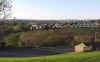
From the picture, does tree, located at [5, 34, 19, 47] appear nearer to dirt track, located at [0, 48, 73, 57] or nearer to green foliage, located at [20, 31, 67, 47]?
green foliage, located at [20, 31, 67, 47]

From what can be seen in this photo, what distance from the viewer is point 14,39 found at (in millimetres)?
22422

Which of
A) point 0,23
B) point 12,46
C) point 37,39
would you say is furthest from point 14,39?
point 0,23

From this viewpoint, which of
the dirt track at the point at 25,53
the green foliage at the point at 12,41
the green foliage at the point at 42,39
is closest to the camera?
the dirt track at the point at 25,53

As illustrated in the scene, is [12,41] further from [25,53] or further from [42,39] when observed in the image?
[25,53]

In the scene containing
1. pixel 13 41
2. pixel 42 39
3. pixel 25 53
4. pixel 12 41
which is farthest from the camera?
pixel 42 39

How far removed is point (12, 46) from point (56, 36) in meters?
6.51

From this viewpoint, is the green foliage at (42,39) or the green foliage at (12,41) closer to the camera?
the green foliage at (12,41)

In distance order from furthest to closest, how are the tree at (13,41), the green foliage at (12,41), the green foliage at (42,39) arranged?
the green foliage at (42,39) < the tree at (13,41) < the green foliage at (12,41)

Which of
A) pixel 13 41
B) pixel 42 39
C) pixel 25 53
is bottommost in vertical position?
pixel 25 53

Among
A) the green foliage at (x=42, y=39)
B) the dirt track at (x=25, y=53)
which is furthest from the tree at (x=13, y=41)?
the dirt track at (x=25, y=53)

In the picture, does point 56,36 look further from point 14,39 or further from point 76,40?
point 14,39

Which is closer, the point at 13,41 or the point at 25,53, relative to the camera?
the point at 25,53

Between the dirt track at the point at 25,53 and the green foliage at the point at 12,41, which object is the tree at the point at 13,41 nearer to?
the green foliage at the point at 12,41

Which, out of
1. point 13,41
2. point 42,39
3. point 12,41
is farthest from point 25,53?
point 42,39
